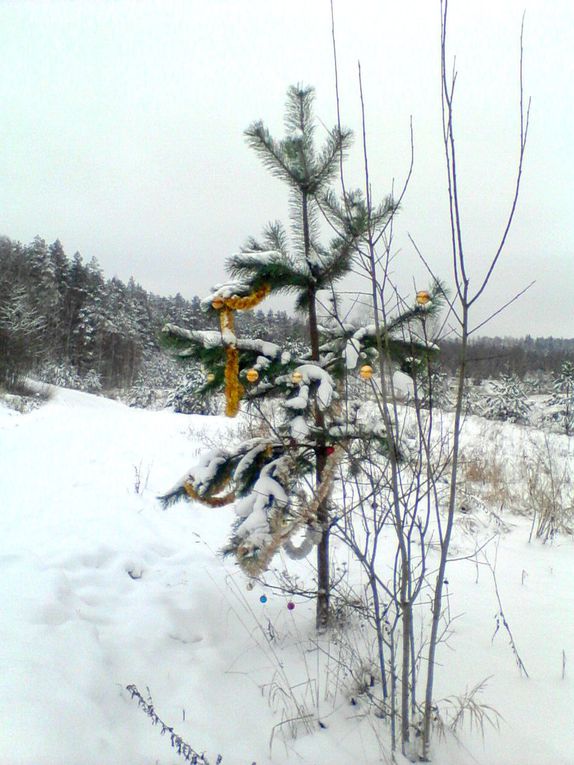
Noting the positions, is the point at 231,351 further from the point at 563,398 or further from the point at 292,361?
the point at 563,398

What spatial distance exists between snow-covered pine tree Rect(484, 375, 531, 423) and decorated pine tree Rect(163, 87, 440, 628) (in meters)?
14.8

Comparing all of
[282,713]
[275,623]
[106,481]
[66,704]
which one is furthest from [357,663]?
[106,481]

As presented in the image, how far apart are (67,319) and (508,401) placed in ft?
83.8

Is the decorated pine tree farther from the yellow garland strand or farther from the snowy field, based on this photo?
the snowy field

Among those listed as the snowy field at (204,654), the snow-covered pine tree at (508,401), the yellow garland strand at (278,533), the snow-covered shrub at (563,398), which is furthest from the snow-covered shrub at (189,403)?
the yellow garland strand at (278,533)

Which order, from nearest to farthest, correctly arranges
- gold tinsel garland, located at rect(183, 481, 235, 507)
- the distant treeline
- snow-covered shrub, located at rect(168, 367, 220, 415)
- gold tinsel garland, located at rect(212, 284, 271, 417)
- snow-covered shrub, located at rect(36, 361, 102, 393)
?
gold tinsel garland, located at rect(212, 284, 271, 417)
gold tinsel garland, located at rect(183, 481, 235, 507)
snow-covered shrub, located at rect(168, 367, 220, 415)
the distant treeline
snow-covered shrub, located at rect(36, 361, 102, 393)

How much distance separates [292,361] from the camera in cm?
208

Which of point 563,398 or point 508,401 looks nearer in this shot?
point 563,398

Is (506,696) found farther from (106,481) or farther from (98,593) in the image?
(106,481)

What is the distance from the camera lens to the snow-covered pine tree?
15.5 meters

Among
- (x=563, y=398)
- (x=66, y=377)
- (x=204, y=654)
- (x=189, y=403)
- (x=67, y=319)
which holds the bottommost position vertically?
(x=204, y=654)

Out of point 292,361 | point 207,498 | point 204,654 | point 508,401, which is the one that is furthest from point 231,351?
point 508,401

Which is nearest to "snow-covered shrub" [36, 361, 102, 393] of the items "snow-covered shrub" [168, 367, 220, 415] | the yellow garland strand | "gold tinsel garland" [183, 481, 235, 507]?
"snow-covered shrub" [168, 367, 220, 415]

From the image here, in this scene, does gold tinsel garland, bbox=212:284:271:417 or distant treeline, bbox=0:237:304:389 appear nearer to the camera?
gold tinsel garland, bbox=212:284:271:417
